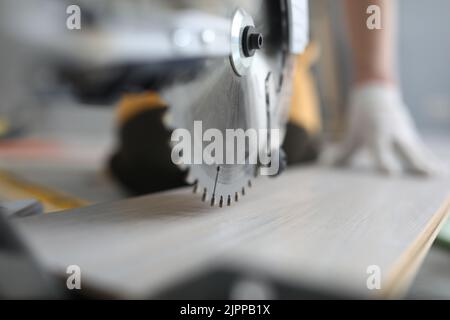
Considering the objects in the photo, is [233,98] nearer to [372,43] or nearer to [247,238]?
[247,238]

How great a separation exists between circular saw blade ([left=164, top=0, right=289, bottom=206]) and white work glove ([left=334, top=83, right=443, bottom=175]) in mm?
501

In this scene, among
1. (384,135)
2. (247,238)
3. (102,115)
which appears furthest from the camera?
(102,115)

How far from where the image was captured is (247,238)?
0.48 meters

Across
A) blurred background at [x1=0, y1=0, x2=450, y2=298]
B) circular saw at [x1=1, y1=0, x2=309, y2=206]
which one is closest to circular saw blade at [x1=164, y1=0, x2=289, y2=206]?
circular saw at [x1=1, y1=0, x2=309, y2=206]

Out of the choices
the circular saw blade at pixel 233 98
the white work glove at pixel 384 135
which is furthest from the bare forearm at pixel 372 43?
the circular saw blade at pixel 233 98

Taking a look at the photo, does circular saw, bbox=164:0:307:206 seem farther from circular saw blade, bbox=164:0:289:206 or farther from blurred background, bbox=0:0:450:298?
blurred background, bbox=0:0:450:298

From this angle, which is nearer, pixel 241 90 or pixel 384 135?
pixel 241 90

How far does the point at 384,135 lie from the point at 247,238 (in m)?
0.69

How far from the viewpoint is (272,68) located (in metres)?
0.61

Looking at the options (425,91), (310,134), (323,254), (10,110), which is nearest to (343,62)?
(425,91)

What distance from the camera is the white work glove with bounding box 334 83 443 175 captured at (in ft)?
3.35

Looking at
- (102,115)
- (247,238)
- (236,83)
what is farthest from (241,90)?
(102,115)
